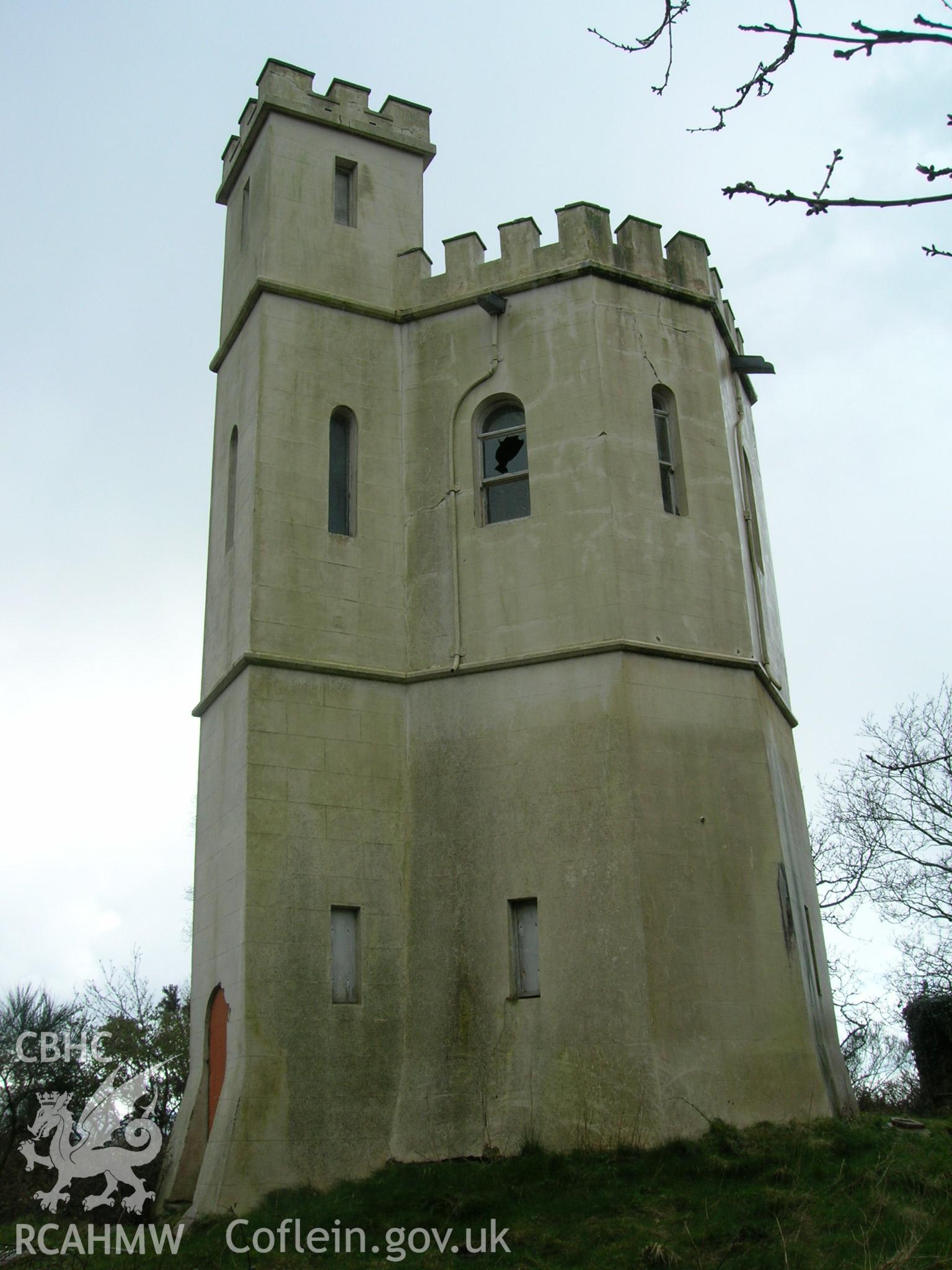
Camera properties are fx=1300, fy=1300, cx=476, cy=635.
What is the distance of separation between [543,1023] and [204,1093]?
12.1 feet

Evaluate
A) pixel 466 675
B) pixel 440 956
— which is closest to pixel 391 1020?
pixel 440 956

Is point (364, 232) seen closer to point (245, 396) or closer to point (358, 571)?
point (245, 396)

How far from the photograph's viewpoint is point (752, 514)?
57.1 ft

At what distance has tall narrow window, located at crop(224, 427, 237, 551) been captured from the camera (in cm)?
1584

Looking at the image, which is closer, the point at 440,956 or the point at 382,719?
the point at 440,956

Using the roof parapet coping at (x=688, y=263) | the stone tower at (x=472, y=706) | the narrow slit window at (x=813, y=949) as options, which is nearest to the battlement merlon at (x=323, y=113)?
the stone tower at (x=472, y=706)

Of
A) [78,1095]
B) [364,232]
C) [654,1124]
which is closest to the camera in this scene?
[654,1124]

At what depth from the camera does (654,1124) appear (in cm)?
1222

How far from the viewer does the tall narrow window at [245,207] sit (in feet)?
56.6

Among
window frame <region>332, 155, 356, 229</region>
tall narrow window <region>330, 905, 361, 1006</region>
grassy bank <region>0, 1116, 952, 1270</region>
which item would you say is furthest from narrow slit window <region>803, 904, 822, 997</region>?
window frame <region>332, 155, 356, 229</region>

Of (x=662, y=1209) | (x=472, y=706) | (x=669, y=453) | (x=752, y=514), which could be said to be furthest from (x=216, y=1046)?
(x=752, y=514)

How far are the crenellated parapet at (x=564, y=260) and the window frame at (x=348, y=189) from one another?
34.1 inches

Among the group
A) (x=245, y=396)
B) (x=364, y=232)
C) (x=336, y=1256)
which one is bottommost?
(x=336, y=1256)

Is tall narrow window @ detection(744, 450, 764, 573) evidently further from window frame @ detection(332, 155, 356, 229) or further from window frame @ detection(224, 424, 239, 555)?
window frame @ detection(224, 424, 239, 555)
